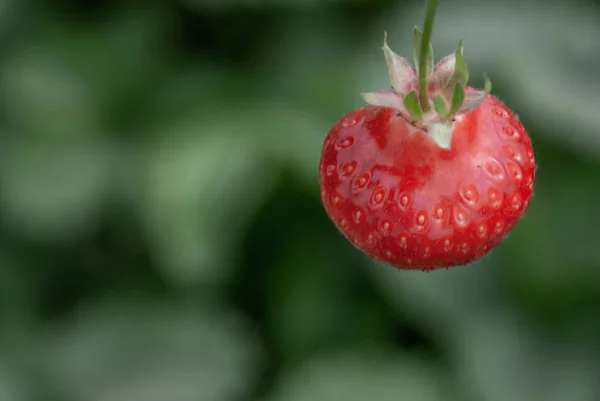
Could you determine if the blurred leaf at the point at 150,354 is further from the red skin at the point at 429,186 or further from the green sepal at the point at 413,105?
the green sepal at the point at 413,105

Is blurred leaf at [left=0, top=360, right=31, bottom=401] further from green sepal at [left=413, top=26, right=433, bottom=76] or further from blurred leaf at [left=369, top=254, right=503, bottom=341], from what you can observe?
green sepal at [left=413, top=26, right=433, bottom=76]

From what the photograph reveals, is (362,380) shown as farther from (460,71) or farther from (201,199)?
(460,71)

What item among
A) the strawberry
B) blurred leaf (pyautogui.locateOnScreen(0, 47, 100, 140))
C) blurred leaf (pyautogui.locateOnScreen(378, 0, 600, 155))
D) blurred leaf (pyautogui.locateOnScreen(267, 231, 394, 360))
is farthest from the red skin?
blurred leaf (pyautogui.locateOnScreen(0, 47, 100, 140))

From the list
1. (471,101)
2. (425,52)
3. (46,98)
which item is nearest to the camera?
(425,52)

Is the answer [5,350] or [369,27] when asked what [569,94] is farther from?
[5,350]

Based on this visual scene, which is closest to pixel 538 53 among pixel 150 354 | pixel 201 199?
pixel 201 199

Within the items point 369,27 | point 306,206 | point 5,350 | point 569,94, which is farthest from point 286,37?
point 5,350

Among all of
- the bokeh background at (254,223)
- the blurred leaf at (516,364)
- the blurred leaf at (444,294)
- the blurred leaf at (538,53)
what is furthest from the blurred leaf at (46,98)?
the blurred leaf at (516,364)
